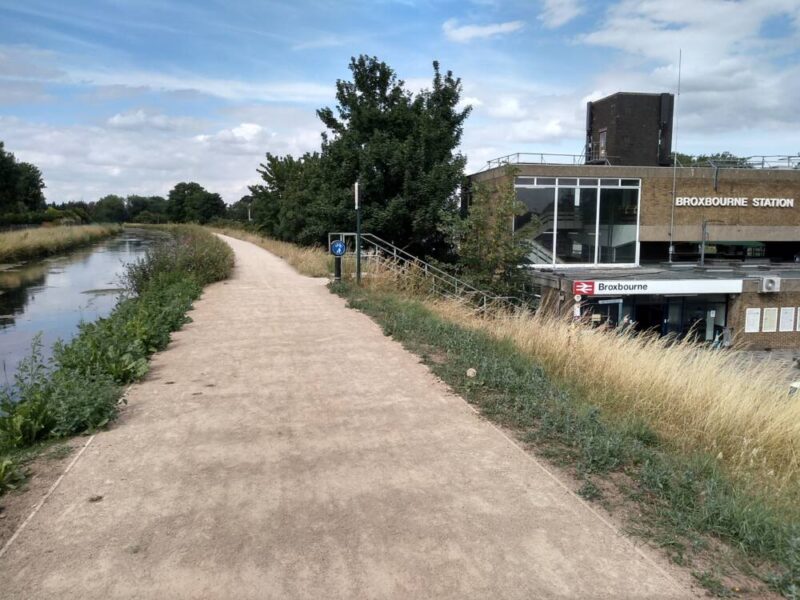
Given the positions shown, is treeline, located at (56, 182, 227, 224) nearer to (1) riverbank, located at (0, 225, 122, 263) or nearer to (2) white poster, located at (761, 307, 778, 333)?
(1) riverbank, located at (0, 225, 122, 263)

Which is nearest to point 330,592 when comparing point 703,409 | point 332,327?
point 703,409

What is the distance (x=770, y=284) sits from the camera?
1026 inches

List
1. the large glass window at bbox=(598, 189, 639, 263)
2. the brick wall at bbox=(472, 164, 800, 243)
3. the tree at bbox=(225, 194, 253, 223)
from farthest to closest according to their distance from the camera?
the tree at bbox=(225, 194, 253, 223) → the brick wall at bbox=(472, 164, 800, 243) → the large glass window at bbox=(598, 189, 639, 263)

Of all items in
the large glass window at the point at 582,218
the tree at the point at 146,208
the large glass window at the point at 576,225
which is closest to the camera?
the large glass window at the point at 582,218

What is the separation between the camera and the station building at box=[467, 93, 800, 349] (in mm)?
25516

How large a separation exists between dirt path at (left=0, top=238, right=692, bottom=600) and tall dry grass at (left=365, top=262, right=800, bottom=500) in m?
1.71

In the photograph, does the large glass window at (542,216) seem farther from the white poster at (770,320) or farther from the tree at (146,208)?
the tree at (146,208)

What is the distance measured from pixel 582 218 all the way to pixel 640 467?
2532 centimetres

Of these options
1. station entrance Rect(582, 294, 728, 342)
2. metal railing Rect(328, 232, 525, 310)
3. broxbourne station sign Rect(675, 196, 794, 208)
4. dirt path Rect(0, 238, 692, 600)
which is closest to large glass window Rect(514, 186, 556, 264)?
station entrance Rect(582, 294, 728, 342)

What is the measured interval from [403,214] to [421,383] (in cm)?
1769

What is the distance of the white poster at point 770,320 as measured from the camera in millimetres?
27000

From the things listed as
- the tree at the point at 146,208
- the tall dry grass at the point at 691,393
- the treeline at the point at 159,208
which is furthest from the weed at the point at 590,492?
the tree at the point at 146,208

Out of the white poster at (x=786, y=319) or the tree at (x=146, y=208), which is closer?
the white poster at (x=786, y=319)

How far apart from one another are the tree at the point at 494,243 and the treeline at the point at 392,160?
1.30 m
